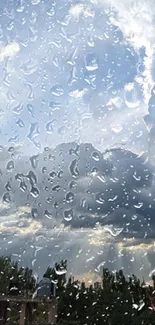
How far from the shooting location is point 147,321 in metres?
18.0

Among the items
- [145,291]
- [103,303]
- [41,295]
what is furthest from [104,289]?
[41,295]

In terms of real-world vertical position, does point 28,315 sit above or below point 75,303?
above

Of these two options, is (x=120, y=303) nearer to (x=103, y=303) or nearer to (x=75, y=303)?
(x=103, y=303)

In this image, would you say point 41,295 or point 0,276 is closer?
point 41,295

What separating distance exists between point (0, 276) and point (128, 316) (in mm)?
12154

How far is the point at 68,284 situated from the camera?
24.8 meters

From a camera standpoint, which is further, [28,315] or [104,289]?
[104,289]

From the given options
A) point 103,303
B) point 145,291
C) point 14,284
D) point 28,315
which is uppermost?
point 14,284

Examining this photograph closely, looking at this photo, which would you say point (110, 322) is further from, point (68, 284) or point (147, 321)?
point (68, 284)

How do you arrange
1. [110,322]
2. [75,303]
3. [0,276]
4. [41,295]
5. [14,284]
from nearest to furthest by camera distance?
[41,295] < [14,284] < [110,322] < [75,303] < [0,276]

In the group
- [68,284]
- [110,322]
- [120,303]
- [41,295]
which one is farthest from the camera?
[68,284]

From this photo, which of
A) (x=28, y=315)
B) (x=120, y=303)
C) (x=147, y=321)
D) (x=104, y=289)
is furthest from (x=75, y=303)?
(x=28, y=315)

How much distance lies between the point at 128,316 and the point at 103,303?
2.27 m

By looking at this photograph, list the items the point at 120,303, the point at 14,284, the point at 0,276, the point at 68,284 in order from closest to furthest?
the point at 14,284, the point at 120,303, the point at 68,284, the point at 0,276
